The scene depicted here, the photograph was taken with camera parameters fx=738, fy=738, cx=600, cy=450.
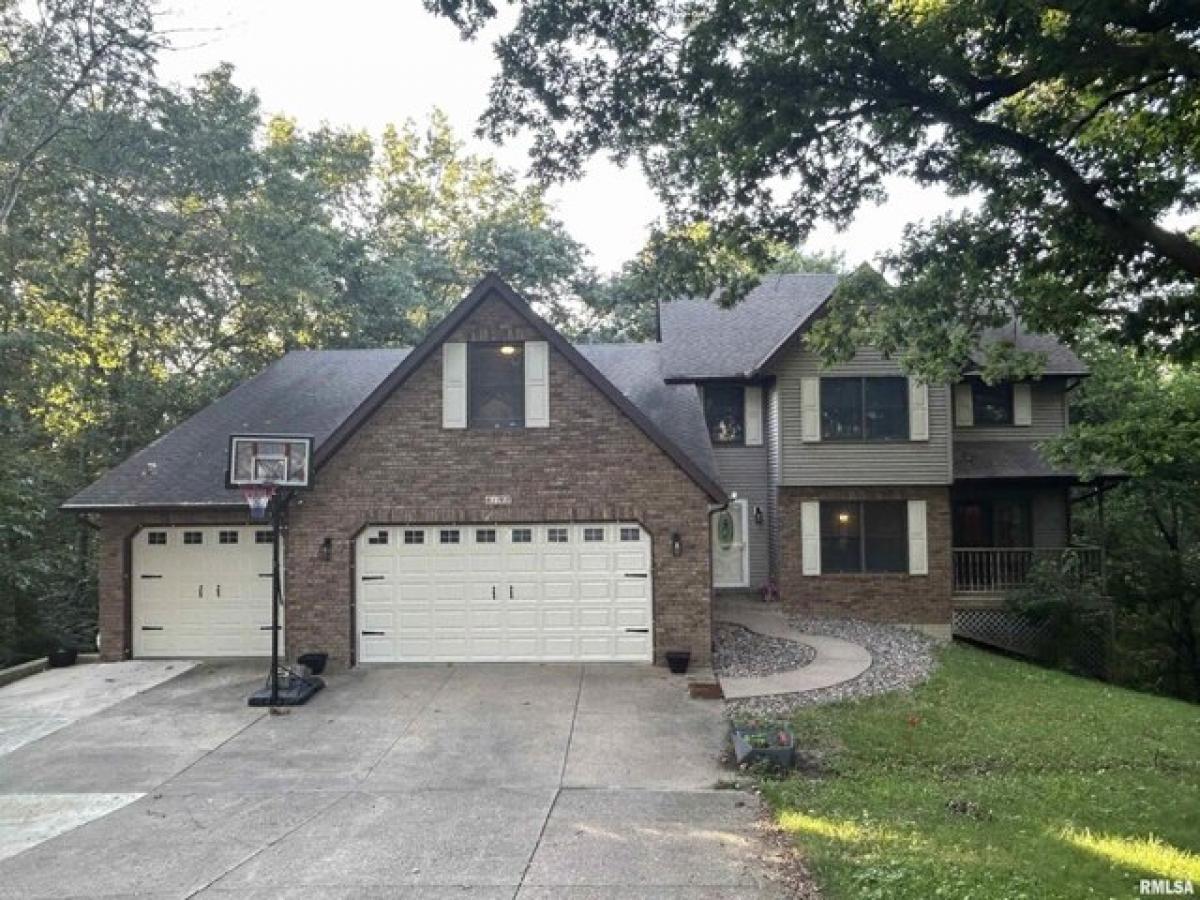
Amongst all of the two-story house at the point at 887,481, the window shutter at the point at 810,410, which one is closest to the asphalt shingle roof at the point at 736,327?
→ the two-story house at the point at 887,481

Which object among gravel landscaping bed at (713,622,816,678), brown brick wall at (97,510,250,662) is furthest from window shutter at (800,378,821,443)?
brown brick wall at (97,510,250,662)

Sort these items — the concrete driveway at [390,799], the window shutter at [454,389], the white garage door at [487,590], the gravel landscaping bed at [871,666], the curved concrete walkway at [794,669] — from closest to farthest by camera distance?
the concrete driveway at [390,799] → the gravel landscaping bed at [871,666] → the curved concrete walkway at [794,669] → the white garage door at [487,590] → the window shutter at [454,389]

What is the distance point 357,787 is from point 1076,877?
19.5 feet

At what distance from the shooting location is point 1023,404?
1659 cm

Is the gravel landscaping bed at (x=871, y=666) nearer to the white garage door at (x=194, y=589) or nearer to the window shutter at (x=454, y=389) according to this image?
the window shutter at (x=454, y=389)

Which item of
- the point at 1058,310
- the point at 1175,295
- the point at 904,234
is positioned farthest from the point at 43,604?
the point at 1175,295

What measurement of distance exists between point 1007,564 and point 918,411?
4069 millimetres

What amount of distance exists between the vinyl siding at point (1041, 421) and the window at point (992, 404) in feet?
0.55

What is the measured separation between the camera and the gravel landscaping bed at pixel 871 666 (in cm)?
955

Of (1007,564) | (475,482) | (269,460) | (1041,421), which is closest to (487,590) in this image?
(475,482)

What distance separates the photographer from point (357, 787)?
277 inches

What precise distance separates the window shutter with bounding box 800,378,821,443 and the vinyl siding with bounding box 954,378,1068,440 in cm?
374

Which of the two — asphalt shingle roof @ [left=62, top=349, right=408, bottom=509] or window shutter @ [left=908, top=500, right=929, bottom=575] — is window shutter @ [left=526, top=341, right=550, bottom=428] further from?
window shutter @ [left=908, top=500, right=929, bottom=575]

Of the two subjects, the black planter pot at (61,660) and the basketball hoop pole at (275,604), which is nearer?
the basketball hoop pole at (275,604)
